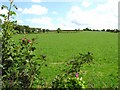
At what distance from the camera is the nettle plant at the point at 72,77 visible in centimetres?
564

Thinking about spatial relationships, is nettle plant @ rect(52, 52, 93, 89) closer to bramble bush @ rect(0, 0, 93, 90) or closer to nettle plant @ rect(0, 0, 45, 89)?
bramble bush @ rect(0, 0, 93, 90)

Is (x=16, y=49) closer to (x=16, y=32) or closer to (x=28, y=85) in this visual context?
(x=16, y=32)

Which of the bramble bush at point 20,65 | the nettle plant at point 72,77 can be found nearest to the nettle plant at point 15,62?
the bramble bush at point 20,65

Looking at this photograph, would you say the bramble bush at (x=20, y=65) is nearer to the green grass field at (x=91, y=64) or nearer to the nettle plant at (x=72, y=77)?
the nettle plant at (x=72, y=77)

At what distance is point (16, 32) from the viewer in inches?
232

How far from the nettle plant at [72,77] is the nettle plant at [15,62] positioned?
458mm

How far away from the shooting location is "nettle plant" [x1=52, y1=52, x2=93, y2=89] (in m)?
5.64

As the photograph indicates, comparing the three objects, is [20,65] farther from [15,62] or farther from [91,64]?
[91,64]

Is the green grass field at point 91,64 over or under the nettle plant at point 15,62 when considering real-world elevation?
under

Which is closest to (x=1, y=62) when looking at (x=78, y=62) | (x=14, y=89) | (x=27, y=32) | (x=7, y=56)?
(x=7, y=56)

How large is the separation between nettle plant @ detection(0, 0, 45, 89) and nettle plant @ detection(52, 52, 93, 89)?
0.46m

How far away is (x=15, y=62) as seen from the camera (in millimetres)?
5738

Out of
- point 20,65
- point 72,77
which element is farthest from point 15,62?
point 72,77

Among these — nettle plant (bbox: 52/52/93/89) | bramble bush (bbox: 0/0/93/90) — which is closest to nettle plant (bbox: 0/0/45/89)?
bramble bush (bbox: 0/0/93/90)
